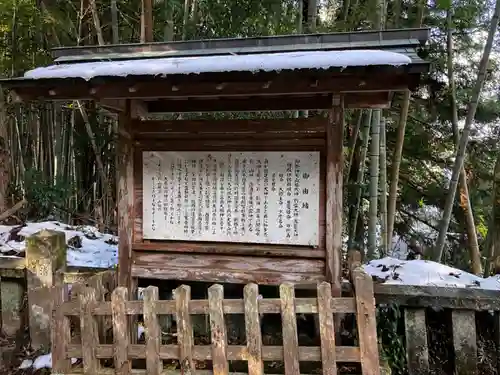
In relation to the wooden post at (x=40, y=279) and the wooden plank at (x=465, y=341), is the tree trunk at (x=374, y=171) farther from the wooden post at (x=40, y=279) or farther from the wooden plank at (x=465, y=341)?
the wooden post at (x=40, y=279)

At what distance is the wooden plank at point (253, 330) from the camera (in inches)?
103

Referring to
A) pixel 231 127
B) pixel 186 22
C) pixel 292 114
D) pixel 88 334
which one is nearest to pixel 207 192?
pixel 231 127

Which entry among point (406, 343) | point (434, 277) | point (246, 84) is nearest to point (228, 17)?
point (246, 84)

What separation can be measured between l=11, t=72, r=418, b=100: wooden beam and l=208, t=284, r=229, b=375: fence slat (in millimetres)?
1406

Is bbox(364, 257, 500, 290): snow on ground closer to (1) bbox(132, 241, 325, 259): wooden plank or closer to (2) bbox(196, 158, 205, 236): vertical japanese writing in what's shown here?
(1) bbox(132, 241, 325, 259): wooden plank

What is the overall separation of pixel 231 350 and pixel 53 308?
1.32m

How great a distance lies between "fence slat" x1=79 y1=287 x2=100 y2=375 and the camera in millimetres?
2828

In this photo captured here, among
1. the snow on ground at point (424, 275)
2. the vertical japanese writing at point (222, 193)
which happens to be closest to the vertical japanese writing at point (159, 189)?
the vertical japanese writing at point (222, 193)

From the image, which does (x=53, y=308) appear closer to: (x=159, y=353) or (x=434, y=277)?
(x=159, y=353)

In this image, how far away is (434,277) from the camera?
378cm

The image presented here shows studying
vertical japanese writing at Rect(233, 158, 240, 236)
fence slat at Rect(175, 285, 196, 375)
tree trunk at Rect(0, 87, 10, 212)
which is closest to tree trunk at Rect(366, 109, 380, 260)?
vertical japanese writing at Rect(233, 158, 240, 236)

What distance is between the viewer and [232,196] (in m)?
3.35

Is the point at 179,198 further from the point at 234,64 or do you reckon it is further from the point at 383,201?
the point at 383,201

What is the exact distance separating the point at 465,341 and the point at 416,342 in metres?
0.37
